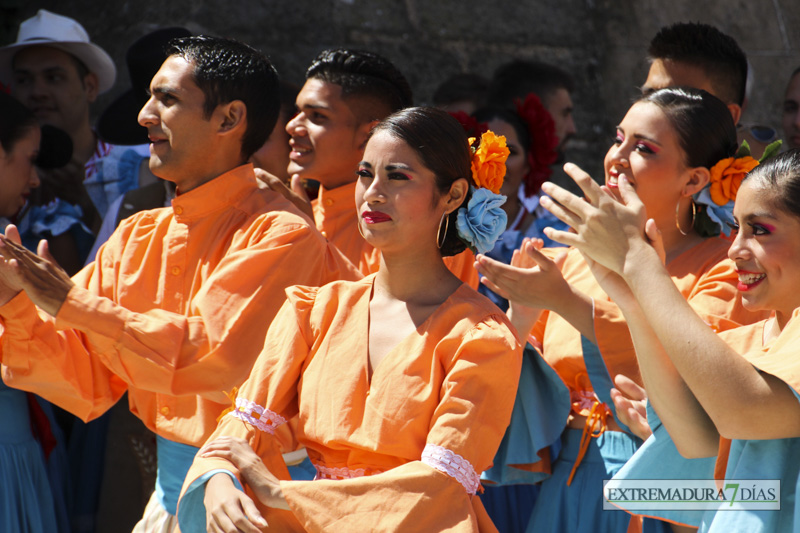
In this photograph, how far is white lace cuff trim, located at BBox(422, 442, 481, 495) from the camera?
7.37ft

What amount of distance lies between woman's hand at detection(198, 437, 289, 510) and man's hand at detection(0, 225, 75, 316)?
817mm

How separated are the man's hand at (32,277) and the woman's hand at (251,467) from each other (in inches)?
32.1

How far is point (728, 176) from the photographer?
10.8 feet

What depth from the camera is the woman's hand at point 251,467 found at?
7.56ft

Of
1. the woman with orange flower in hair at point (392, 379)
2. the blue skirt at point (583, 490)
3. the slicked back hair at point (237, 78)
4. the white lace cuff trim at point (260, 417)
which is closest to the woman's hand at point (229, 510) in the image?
the woman with orange flower in hair at point (392, 379)

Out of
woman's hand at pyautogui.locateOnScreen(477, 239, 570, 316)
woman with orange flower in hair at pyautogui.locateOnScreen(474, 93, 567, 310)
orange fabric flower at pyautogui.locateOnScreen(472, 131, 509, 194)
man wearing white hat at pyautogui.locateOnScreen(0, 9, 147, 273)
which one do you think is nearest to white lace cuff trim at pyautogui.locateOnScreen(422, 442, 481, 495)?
woman's hand at pyautogui.locateOnScreen(477, 239, 570, 316)

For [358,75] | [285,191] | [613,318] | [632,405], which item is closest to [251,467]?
[632,405]

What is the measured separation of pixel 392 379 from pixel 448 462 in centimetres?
27

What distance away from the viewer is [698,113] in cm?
338

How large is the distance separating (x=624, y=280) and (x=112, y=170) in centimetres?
305

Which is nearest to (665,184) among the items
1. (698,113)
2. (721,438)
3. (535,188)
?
(698,113)

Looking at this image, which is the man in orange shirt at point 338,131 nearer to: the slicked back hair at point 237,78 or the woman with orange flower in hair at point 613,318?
the slicked back hair at point 237,78

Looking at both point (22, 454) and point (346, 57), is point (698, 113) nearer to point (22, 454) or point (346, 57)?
point (346, 57)

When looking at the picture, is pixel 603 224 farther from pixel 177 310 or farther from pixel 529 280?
pixel 177 310
